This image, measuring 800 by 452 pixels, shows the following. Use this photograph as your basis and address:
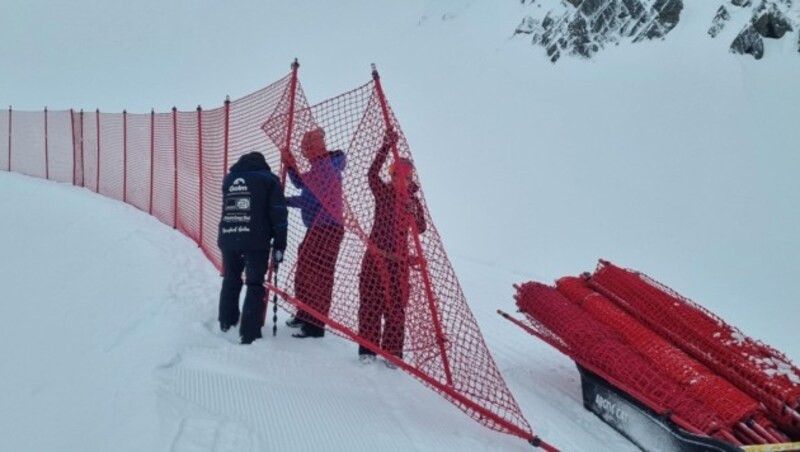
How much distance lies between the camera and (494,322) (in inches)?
266

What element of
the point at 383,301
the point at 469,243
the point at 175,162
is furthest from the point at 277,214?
the point at 469,243

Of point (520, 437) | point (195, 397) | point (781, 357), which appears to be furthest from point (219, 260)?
point (781, 357)

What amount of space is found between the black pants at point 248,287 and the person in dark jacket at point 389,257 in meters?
0.76

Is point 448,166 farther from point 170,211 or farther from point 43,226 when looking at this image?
point 43,226

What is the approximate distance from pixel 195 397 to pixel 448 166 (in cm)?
1539

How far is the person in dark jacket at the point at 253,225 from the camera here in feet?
15.2

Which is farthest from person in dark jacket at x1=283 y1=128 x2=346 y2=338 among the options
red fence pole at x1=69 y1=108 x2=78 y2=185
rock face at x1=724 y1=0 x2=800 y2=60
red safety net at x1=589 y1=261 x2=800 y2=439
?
rock face at x1=724 y1=0 x2=800 y2=60

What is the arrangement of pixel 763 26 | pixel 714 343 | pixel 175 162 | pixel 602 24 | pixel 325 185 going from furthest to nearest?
pixel 602 24
pixel 763 26
pixel 175 162
pixel 325 185
pixel 714 343

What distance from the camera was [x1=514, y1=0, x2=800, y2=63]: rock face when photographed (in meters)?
17.7

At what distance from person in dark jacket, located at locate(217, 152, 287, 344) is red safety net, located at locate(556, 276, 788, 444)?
2500 millimetres

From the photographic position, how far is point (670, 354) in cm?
416

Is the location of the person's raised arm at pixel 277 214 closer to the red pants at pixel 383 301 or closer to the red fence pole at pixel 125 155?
the red pants at pixel 383 301

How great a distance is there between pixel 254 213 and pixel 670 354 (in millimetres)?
3088

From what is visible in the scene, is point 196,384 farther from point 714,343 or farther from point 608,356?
point 714,343
